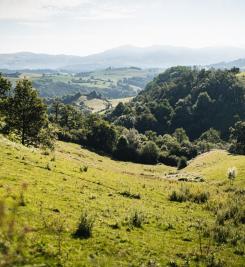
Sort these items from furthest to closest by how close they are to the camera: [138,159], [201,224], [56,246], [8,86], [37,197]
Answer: [138,159] → [8,86] → [201,224] → [37,197] → [56,246]

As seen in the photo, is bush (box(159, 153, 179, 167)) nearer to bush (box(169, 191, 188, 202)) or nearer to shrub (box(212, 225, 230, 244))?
bush (box(169, 191, 188, 202))

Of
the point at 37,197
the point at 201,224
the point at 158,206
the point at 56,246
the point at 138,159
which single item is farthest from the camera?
the point at 138,159

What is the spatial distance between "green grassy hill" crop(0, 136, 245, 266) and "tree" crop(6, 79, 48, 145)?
2851 cm

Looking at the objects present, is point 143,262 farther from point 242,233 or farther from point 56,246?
point 242,233

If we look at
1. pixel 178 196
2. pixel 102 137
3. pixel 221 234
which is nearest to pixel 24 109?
Answer: pixel 178 196

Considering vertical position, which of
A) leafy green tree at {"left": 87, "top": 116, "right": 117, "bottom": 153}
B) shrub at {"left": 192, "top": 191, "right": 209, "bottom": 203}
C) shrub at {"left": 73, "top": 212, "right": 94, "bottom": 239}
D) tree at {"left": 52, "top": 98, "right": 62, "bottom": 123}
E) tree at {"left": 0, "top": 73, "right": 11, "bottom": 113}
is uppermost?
tree at {"left": 0, "top": 73, "right": 11, "bottom": 113}

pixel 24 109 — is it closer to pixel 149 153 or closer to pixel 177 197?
pixel 177 197

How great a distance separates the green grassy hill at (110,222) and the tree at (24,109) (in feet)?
93.5

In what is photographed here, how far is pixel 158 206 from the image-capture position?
31328 mm

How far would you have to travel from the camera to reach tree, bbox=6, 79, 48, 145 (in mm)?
65688

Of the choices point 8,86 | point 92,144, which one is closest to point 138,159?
point 92,144

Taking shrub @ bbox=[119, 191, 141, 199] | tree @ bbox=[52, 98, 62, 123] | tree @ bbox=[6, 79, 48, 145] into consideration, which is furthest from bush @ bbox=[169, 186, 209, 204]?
tree @ bbox=[52, 98, 62, 123]

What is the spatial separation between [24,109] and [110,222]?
151 feet

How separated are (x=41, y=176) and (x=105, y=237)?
12.8 meters
